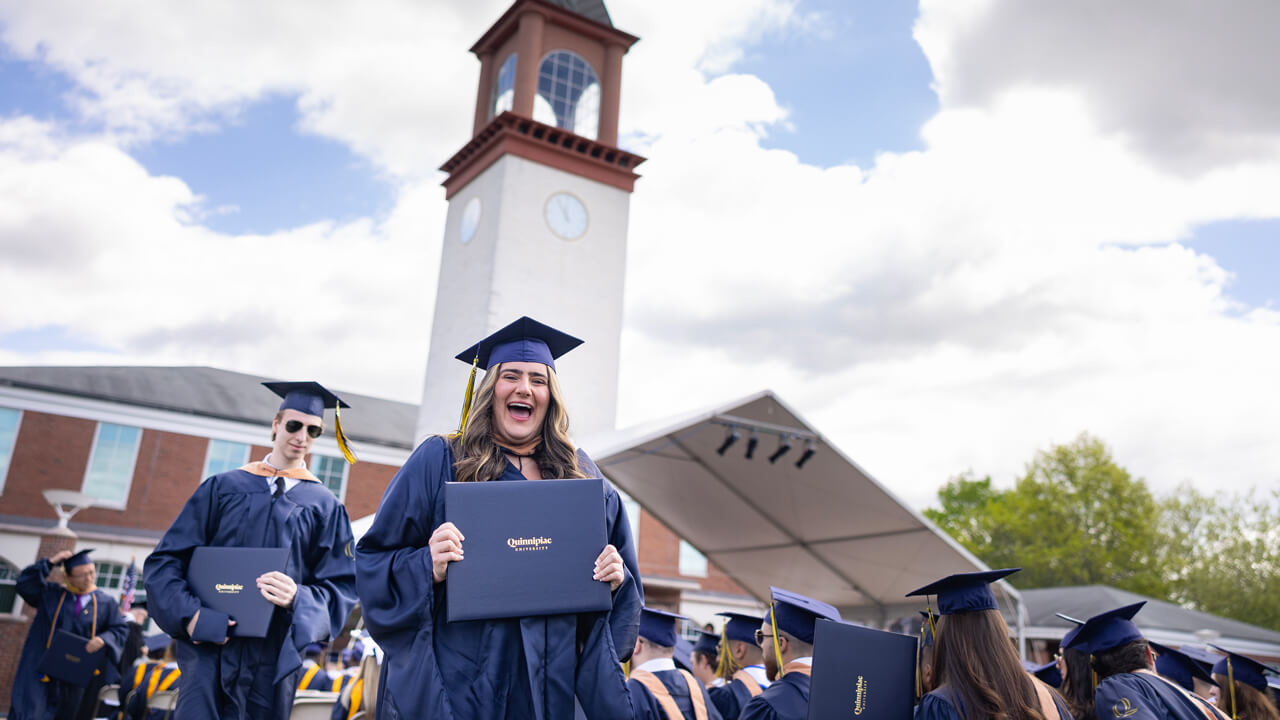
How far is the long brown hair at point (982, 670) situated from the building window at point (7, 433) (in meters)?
23.4

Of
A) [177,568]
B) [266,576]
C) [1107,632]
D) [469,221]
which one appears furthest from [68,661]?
[469,221]

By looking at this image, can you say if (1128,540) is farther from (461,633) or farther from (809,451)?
(461,633)

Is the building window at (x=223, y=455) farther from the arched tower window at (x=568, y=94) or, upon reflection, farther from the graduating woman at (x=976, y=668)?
the graduating woman at (x=976, y=668)

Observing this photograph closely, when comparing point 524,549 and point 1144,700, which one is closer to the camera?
point 524,549

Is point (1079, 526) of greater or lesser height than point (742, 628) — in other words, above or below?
above

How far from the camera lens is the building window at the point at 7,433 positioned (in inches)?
806

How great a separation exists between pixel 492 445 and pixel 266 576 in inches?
66.6

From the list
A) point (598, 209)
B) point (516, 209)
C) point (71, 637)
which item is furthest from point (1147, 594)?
point (71, 637)

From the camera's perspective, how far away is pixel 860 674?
3.40 m

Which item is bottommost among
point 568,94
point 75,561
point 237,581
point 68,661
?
point 68,661

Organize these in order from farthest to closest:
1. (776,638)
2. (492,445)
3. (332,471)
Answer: (332,471) → (776,638) → (492,445)

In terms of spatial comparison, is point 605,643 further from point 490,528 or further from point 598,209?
point 598,209

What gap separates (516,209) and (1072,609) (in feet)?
54.0

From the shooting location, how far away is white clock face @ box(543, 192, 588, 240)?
2098 centimetres
